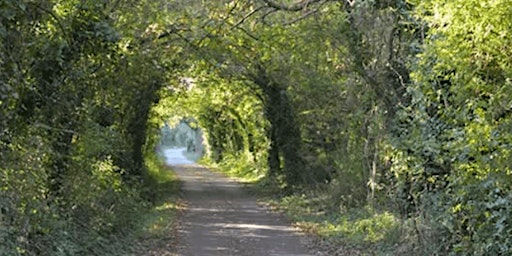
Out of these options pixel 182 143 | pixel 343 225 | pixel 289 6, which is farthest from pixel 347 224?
pixel 182 143

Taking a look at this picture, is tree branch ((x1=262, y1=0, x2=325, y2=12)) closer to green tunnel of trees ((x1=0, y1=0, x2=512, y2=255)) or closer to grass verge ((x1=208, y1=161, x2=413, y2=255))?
green tunnel of trees ((x1=0, y1=0, x2=512, y2=255))

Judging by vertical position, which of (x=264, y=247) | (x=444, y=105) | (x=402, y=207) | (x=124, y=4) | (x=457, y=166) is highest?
(x=124, y=4)

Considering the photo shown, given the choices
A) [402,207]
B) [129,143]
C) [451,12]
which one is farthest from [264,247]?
[129,143]

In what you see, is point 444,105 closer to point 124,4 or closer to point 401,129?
point 401,129

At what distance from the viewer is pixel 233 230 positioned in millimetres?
17734

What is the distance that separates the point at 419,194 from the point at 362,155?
7535 mm

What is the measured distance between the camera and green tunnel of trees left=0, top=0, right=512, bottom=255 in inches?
342

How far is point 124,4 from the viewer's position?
560 inches

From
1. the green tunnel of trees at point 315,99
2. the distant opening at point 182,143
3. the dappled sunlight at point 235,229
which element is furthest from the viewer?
the distant opening at point 182,143

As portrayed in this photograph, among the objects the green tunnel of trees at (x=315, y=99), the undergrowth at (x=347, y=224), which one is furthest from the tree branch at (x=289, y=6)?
the undergrowth at (x=347, y=224)

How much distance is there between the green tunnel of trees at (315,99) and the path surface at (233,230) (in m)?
1.91

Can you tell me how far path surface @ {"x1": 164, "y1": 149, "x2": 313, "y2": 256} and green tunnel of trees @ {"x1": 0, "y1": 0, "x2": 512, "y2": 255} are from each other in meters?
1.91

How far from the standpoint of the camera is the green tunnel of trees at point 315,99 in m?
8.69

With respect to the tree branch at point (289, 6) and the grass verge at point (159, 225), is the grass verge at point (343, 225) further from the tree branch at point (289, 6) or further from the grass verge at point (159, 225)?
the tree branch at point (289, 6)
